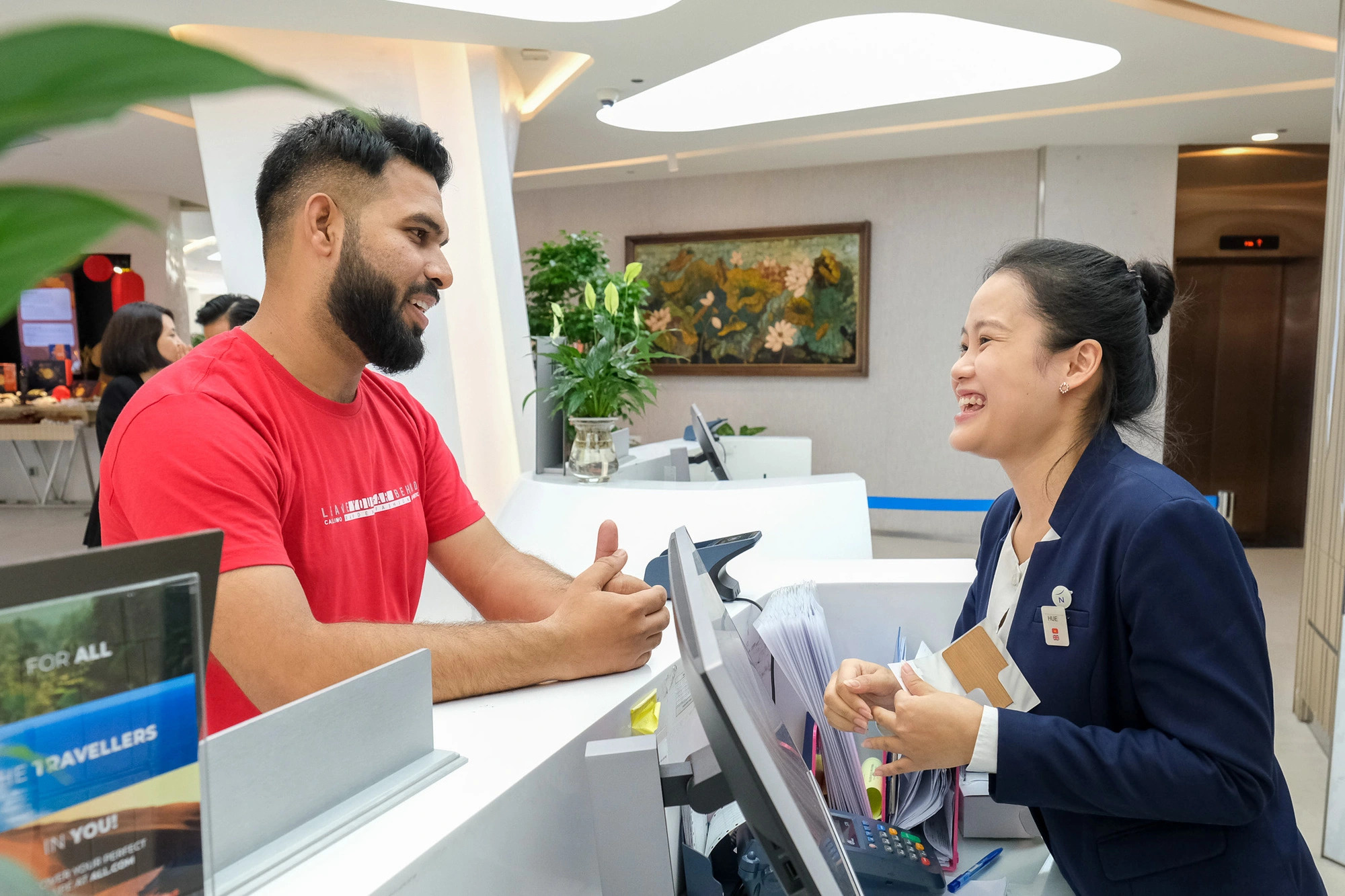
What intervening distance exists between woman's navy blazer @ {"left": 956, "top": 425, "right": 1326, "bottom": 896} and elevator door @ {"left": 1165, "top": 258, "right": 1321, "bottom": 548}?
687 cm

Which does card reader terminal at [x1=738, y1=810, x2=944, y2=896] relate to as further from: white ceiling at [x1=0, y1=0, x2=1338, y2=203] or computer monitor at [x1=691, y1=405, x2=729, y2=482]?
computer monitor at [x1=691, y1=405, x2=729, y2=482]

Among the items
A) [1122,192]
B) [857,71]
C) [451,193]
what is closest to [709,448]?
[451,193]

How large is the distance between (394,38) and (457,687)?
4161mm

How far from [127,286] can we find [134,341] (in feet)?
19.9

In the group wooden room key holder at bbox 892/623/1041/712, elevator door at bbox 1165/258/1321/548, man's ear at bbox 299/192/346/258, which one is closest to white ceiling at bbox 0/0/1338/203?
elevator door at bbox 1165/258/1321/548

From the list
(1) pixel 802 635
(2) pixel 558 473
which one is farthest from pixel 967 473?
(1) pixel 802 635

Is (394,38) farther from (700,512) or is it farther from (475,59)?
(700,512)

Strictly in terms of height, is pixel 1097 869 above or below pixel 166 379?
below

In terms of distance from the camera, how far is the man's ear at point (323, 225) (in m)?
1.42

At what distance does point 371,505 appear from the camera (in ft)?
4.71

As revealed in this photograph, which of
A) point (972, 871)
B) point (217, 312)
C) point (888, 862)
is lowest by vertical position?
point (972, 871)

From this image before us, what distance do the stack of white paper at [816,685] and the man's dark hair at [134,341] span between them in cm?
320

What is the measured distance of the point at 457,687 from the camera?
43.0 inches

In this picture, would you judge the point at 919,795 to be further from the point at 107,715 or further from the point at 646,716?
the point at 107,715
